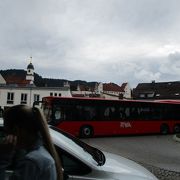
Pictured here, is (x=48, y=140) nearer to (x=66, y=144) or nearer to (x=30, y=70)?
(x=66, y=144)

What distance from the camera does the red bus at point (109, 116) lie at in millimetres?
28141

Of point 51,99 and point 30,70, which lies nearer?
point 51,99

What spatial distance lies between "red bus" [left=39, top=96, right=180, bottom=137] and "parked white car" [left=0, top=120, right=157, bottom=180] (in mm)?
21910

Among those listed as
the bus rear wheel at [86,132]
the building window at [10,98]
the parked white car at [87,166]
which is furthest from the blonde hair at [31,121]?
the building window at [10,98]

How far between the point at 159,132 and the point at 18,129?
30814 millimetres

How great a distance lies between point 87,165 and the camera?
5.34 m

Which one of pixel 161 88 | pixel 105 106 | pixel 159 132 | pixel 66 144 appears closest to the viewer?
pixel 66 144

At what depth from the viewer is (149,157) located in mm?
18250

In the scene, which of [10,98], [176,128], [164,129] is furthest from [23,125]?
[10,98]

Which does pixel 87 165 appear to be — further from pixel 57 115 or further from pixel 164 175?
pixel 57 115

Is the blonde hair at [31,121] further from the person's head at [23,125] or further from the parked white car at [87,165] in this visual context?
the parked white car at [87,165]

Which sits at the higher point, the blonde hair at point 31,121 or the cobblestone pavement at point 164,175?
the blonde hair at point 31,121

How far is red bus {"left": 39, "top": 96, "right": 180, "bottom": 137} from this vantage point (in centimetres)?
2814

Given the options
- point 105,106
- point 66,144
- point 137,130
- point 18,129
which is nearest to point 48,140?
point 18,129
